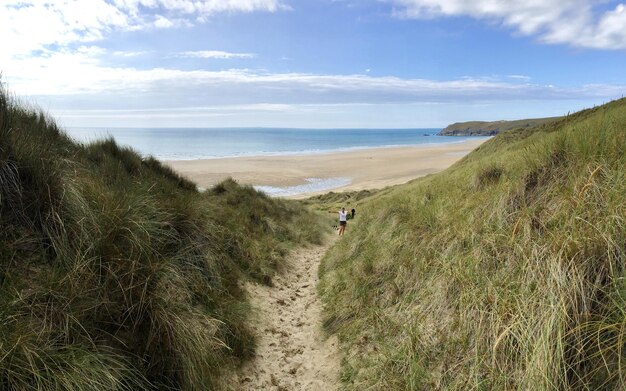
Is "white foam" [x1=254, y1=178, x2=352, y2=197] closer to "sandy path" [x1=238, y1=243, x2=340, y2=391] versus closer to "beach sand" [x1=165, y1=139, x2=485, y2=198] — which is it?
"beach sand" [x1=165, y1=139, x2=485, y2=198]

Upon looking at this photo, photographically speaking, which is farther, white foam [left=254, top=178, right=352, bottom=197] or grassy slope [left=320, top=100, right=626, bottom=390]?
white foam [left=254, top=178, right=352, bottom=197]

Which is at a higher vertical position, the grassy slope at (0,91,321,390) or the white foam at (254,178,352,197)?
the grassy slope at (0,91,321,390)

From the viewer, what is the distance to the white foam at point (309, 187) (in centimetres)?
3710

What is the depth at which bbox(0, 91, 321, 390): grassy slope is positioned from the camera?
125 inches

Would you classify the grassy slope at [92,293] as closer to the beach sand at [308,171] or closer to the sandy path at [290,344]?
the sandy path at [290,344]

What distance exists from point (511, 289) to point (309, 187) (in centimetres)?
3719

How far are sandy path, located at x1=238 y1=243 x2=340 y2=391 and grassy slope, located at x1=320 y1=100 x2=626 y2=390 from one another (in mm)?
367

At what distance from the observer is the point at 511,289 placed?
384 cm

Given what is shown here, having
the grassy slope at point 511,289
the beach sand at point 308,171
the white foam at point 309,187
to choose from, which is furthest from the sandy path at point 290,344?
the beach sand at point 308,171

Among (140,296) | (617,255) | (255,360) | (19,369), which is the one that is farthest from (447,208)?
(19,369)

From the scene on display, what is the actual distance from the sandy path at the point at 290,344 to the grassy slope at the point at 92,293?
0.42 m

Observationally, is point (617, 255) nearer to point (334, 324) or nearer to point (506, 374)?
point (506, 374)

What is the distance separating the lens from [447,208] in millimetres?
7422

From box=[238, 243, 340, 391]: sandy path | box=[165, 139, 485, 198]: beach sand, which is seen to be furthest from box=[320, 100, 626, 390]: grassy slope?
box=[165, 139, 485, 198]: beach sand
